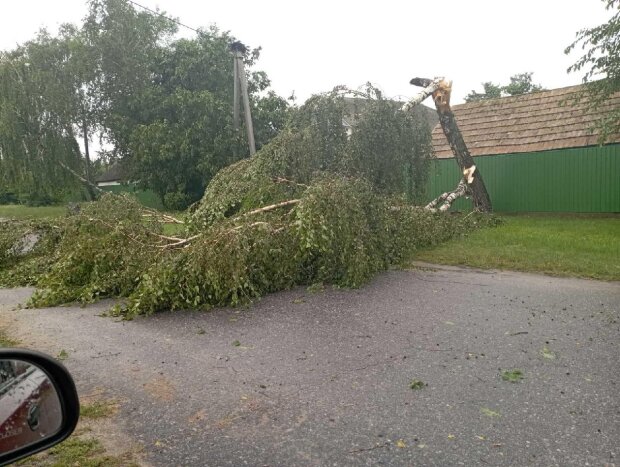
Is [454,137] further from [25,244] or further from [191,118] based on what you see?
[191,118]

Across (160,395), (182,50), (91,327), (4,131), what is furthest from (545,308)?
(4,131)

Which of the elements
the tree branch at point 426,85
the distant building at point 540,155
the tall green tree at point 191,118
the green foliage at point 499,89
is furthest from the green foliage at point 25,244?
the green foliage at point 499,89

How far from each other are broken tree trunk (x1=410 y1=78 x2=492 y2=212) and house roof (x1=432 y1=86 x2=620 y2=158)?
140cm

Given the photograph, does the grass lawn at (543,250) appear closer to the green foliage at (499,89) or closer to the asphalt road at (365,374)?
the asphalt road at (365,374)

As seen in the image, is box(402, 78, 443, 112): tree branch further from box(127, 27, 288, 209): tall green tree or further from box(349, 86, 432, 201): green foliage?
box(127, 27, 288, 209): tall green tree

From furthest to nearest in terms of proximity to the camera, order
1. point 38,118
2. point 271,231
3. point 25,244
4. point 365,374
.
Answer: point 38,118
point 25,244
point 271,231
point 365,374

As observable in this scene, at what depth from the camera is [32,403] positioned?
169 centimetres

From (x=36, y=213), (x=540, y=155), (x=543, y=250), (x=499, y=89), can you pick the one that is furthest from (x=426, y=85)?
(x=499, y=89)

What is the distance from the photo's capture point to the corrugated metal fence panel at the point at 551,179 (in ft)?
52.4

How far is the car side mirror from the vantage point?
1.57 metres

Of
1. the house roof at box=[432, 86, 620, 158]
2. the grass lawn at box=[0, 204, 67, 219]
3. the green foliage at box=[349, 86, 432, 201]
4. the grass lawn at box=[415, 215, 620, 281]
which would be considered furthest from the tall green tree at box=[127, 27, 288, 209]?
the grass lawn at box=[415, 215, 620, 281]

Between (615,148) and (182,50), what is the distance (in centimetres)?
1866

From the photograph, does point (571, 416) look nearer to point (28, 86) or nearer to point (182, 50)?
point (182, 50)

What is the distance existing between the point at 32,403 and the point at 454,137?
15.0 meters
